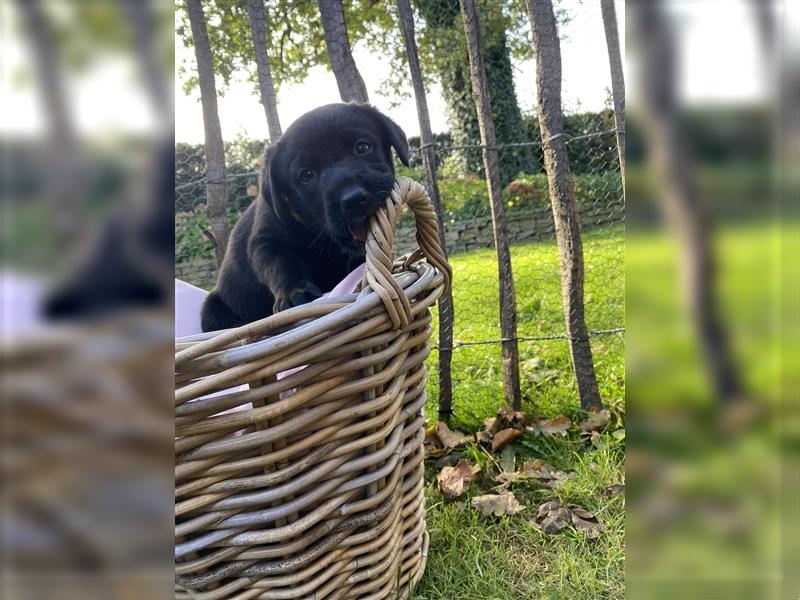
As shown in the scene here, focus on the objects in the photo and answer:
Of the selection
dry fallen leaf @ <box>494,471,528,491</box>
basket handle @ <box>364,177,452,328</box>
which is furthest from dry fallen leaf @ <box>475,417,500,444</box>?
basket handle @ <box>364,177,452,328</box>

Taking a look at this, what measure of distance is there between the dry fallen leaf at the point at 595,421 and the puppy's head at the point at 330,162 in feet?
3.52

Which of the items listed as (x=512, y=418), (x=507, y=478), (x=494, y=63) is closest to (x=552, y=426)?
(x=512, y=418)

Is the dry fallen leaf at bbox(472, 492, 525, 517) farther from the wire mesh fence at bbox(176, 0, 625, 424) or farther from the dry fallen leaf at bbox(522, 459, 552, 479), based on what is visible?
the wire mesh fence at bbox(176, 0, 625, 424)

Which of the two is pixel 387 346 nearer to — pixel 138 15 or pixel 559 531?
pixel 559 531

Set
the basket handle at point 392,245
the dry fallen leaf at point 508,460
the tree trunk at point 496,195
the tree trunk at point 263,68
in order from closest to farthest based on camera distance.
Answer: the basket handle at point 392,245
the dry fallen leaf at point 508,460
the tree trunk at point 496,195
the tree trunk at point 263,68

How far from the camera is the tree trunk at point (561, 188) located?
2.18 metres

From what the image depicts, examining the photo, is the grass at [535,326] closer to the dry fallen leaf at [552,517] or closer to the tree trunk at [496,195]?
the tree trunk at [496,195]

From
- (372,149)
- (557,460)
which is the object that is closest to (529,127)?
(372,149)

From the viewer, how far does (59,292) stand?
20 centimetres

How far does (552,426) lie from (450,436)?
0.36 metres

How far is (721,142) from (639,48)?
0.05 meters

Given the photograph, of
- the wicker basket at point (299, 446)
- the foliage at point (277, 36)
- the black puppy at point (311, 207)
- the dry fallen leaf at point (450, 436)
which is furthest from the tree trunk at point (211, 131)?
the wicker basket at point (299, 446)

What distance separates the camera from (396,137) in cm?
181

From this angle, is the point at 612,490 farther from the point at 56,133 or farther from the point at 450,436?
the point at 56,133
